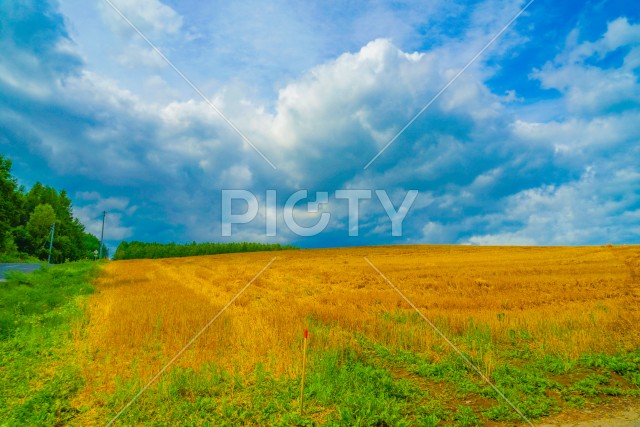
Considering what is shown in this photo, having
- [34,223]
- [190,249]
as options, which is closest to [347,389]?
[34,223]

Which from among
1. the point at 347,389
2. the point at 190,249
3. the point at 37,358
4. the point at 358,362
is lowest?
the point at 347,389

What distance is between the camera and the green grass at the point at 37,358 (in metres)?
7.48

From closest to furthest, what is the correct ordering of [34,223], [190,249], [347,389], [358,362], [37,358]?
[347,389]
[358,362]
[37,358]
[34,223]
[190,249]

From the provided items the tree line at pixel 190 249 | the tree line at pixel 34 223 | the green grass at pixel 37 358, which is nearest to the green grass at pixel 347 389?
the green grass at pixel 37 358

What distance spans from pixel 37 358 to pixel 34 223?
7959 cm

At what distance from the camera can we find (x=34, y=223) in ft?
250

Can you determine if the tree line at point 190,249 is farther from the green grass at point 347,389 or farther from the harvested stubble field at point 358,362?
the green grass at point 347,389

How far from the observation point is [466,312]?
1534 cm

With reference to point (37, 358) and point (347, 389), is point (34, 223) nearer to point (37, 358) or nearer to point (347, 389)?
point (37, 358)

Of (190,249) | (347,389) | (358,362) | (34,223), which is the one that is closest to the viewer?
(347,389)

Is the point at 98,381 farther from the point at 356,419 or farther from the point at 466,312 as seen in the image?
the point at 466,312

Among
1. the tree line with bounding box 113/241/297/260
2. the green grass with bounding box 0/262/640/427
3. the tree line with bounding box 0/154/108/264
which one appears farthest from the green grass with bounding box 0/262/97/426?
the tree line with bounding box 113/241/297/260

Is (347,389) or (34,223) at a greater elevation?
(34,223)

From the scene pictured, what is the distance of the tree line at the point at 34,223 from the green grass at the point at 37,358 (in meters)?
43.9
